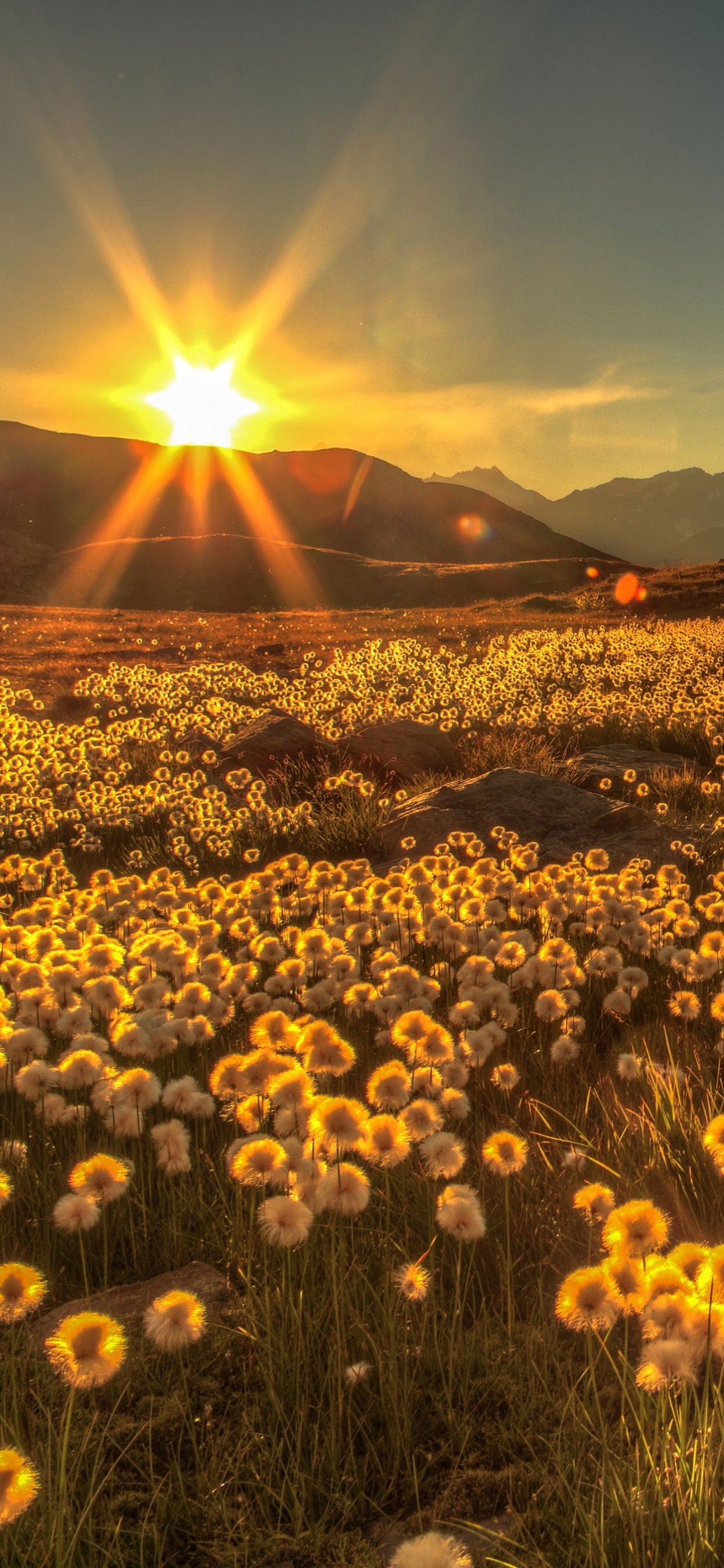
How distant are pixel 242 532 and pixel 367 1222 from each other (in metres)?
134

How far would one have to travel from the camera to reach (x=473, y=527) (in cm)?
13962

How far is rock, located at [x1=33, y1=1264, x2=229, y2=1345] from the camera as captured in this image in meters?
2.55

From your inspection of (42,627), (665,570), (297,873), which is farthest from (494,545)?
(297,873)

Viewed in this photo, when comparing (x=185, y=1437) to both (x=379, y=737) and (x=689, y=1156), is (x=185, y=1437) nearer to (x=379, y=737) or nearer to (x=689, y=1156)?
(x=689, y=1156)

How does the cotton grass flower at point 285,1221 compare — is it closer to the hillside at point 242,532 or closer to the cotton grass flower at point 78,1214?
the cotton grass flower at point 78,1214

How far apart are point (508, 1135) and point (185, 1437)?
3.57 feet

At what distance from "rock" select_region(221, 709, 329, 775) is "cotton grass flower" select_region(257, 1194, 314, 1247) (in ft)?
30.7

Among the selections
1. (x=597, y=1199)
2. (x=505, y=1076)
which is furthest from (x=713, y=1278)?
(x=505, y=1076)

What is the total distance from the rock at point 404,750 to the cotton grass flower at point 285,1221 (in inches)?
363

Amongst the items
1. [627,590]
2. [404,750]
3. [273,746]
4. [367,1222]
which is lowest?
[367,1222]

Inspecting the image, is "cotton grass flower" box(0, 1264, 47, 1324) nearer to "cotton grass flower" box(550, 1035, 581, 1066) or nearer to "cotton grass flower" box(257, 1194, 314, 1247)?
"cotton grass flower" box(257, 1194, 314, 1247)

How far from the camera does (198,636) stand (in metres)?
36.7

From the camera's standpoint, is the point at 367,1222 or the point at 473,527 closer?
the point at 367,1222

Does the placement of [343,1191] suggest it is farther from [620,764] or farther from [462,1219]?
[620,764]
